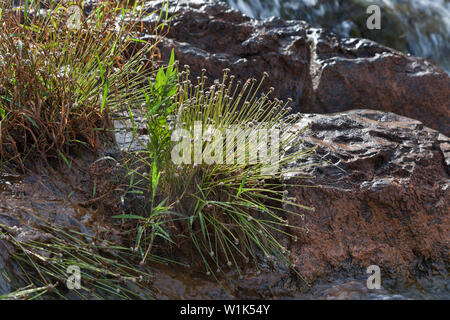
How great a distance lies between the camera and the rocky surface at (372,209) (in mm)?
3229

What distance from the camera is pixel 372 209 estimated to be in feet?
11.2

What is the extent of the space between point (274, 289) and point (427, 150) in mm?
1710

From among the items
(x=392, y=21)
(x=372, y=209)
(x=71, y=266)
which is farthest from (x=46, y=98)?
(x=392, y=21)

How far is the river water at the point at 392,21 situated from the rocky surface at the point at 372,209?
3.64m

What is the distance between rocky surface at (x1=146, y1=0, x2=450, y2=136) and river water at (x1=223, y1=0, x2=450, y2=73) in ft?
5.29

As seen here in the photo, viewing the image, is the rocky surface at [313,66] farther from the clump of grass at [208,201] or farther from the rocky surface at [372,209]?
the clump of grass at [208,201]

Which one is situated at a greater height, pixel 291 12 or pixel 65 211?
pixel 291 12

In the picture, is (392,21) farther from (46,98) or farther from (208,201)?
(46,98)

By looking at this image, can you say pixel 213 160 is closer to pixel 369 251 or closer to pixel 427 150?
pixel 369 251

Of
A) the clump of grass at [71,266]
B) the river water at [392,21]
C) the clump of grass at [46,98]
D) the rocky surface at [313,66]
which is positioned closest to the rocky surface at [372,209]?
the clump of grass at [71,266]

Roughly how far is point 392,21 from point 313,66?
8.87ft

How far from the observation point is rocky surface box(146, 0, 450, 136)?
206 inches
